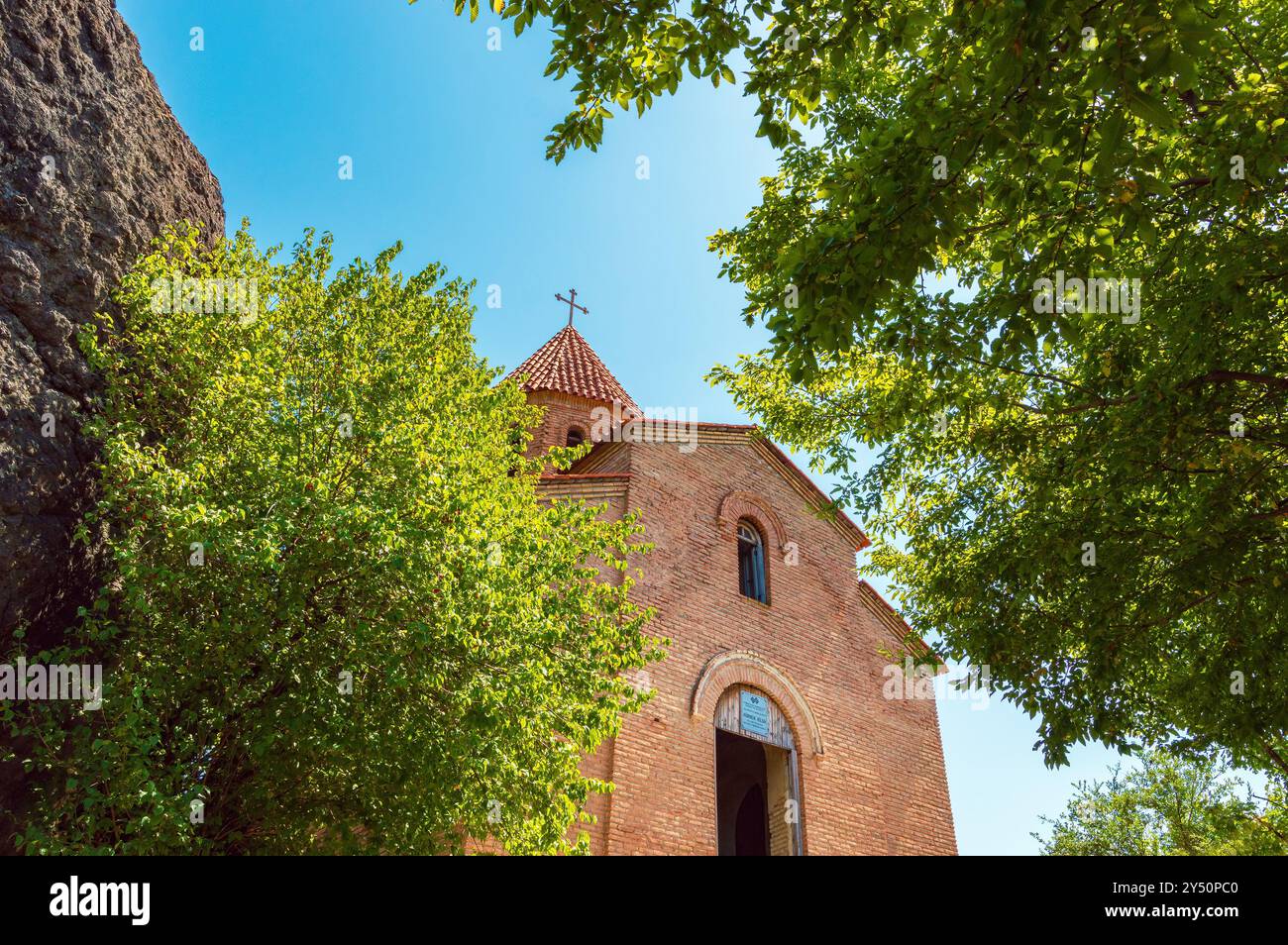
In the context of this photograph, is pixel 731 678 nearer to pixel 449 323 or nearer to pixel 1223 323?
pixel 449 323

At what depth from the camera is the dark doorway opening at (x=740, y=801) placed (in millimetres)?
14484

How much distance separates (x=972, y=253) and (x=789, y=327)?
3885mm

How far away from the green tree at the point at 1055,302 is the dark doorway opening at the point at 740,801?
6.49 m

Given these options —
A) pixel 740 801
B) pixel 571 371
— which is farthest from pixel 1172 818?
pixel 571 371

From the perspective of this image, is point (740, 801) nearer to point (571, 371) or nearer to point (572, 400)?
point (572, 400)

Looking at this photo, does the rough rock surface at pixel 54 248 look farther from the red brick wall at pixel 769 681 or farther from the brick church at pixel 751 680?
the red brick wall at pixel 769 681

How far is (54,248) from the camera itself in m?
7.85

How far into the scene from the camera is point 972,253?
7.93 metres

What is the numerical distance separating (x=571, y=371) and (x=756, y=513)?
658cm

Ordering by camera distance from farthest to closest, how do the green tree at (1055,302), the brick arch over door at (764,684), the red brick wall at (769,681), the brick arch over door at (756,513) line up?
1. the brick arch over door at (756,513)
2. the brick arch over door at (764,684)
3. the red brick wall at (769,681)
4. the green tree at (1055,302)

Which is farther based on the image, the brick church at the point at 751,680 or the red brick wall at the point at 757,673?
the brick church at the point at 751,680

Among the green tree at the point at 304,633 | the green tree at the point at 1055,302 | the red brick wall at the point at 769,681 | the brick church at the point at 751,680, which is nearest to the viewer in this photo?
the green tree at the point at 1055,302

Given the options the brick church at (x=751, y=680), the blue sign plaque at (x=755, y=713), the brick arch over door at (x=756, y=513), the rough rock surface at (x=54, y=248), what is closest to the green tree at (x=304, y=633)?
the rough rock surface at (x=54, y=248)
